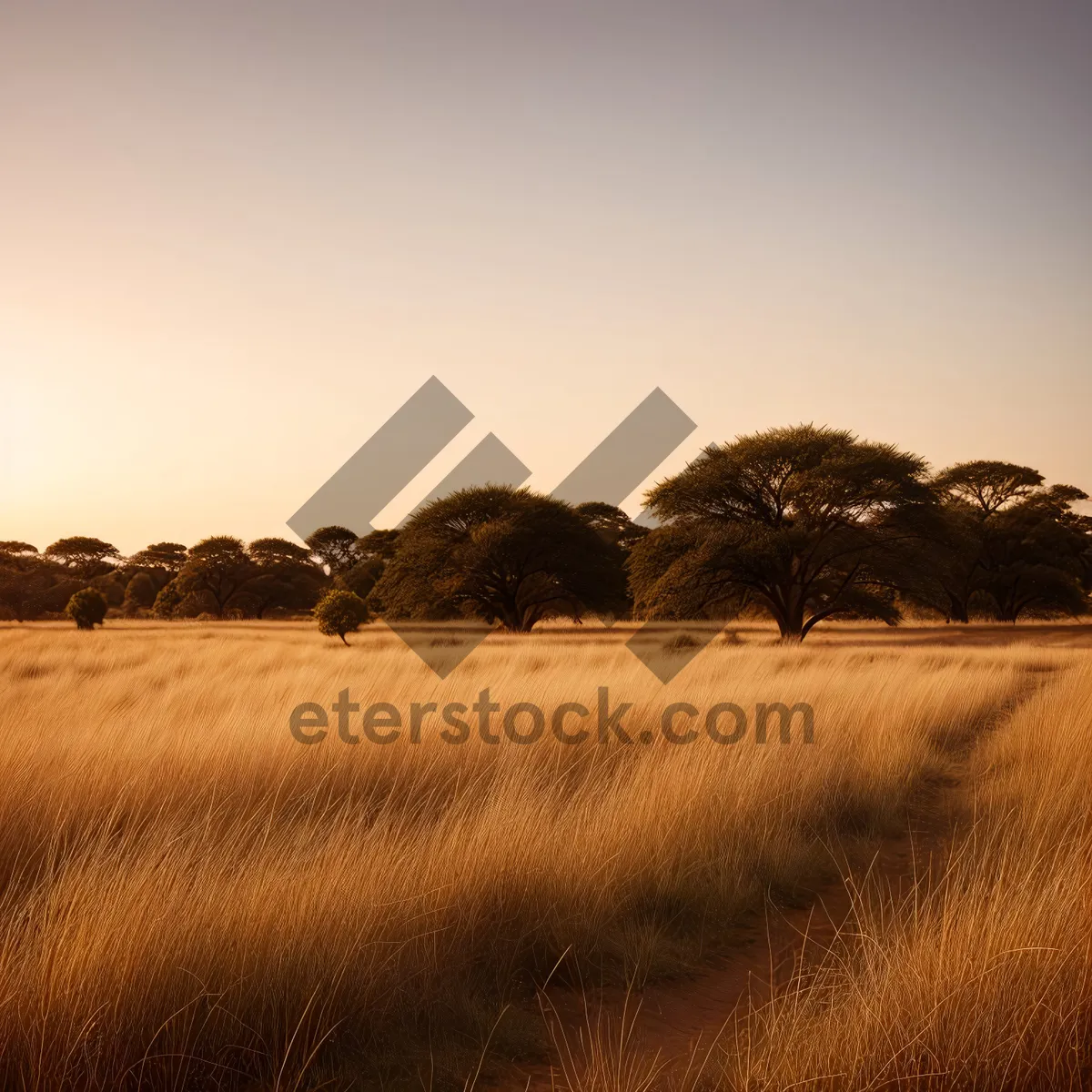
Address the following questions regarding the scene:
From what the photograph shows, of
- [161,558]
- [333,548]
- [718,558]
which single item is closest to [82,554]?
[161,558]

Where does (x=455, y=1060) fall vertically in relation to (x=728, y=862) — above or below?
above

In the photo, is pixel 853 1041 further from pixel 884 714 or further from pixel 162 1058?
pixel 884 714

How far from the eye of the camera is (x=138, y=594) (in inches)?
2036

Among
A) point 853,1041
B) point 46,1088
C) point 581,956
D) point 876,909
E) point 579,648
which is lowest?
point 579,648

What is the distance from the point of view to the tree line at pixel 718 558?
22984mm

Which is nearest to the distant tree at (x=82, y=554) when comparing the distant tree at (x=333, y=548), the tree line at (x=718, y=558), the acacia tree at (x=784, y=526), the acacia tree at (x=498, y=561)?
the tree line at (x=718, y=558)

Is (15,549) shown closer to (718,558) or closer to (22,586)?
(22,586)

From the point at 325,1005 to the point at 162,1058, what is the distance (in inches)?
19.8

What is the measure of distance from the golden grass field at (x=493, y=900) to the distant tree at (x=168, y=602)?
4339cm

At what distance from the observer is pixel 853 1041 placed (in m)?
2.26

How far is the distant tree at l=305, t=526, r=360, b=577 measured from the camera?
182 feet

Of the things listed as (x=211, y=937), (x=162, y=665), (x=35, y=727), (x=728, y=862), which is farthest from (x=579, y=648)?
(x=211, y=937)

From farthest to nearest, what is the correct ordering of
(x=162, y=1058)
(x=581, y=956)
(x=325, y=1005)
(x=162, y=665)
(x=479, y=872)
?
(x=162, y=665)
(x=479, y=872)
(x=581, y=956)
(x=325, y=1005)
(x=162, y=1058)

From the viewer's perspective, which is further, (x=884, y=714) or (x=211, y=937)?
(x=884, y=714)
